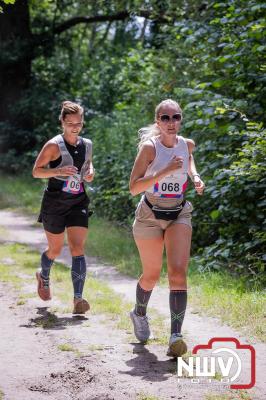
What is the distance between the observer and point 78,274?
22.7 ft

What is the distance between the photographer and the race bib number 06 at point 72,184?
6.74m

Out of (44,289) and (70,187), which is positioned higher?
(70,187)

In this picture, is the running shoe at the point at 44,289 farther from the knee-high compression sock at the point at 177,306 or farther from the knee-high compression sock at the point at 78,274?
the knee-high compression sock at the point at 177,306

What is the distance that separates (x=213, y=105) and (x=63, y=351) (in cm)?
450

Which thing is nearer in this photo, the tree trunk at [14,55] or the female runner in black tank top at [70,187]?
the female runner in black tank top at [70,187]

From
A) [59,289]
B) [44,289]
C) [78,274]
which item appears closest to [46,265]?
[44,289]

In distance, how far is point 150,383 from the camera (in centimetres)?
487

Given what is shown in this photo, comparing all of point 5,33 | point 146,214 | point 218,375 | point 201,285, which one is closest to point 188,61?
point 201,285

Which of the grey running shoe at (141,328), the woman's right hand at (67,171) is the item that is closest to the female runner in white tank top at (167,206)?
the grey running shoe at (141,328)

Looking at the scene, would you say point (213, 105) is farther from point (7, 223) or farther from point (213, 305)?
point (7, 223)

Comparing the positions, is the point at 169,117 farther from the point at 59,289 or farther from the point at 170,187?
the point at 59,289

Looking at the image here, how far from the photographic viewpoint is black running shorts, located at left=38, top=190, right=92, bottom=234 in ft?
22.4

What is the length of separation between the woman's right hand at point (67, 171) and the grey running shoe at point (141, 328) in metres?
1.39

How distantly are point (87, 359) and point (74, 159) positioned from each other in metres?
2.04
